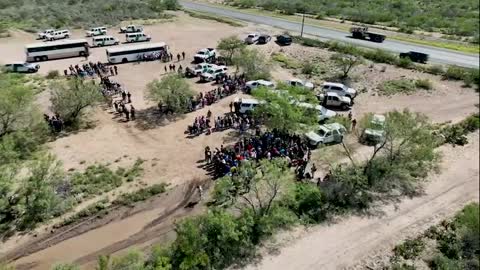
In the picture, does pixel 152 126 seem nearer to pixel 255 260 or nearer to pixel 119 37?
pixel 255 260

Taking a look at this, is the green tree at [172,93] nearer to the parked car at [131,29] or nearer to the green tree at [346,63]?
the green tree at [346,63]

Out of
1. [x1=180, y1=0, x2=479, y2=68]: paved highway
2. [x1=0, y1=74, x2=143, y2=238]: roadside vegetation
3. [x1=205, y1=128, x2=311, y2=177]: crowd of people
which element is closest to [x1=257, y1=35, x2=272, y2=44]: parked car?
[x1=180, y1=0, x2=479, y2=68]: paved highway

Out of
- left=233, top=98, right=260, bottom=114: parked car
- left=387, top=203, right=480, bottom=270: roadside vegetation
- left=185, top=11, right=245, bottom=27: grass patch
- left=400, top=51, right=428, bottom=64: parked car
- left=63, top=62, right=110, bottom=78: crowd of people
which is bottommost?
left=387, top=203, right=480, bottom=270: roadside vegetation

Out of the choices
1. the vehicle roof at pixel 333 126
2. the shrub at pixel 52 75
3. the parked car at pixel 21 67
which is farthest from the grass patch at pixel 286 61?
the parked car at pixel 21 67

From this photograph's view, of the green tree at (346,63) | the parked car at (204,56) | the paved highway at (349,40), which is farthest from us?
the parked car at (204,56)

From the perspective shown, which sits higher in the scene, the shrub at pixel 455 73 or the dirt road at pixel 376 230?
the shrub at pixel 455 73

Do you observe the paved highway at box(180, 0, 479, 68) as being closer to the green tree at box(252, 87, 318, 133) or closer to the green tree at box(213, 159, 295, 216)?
the green tree at box(252, 87, 318, 133)

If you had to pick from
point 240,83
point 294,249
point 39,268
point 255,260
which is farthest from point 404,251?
point 240,83
